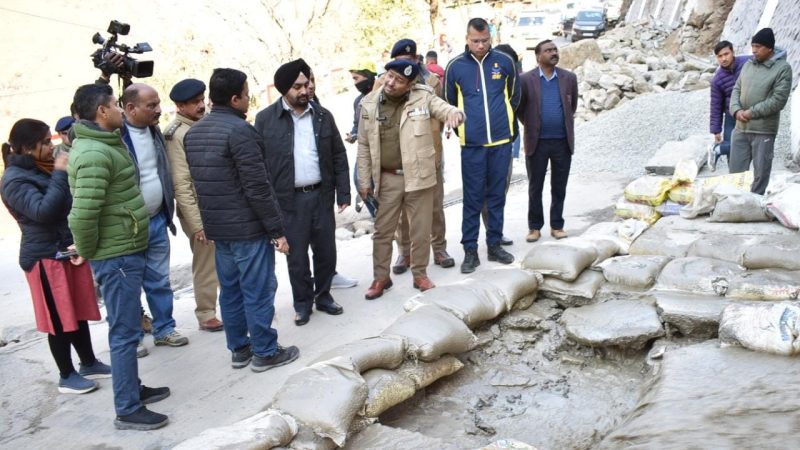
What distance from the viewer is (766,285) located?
3.58 m

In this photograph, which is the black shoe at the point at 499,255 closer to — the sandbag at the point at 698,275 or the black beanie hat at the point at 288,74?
the sandbag at the point at 698,275

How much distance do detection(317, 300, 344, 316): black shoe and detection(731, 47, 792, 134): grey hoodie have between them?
373cm

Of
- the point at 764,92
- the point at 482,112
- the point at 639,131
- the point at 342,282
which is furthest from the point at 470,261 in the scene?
the point at 639,131

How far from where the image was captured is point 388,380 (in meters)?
3.14

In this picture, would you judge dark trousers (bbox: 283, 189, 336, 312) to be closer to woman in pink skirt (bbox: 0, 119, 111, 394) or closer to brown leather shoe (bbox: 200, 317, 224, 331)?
brown leather shoe (bbox: 200, 317, 224, 331)

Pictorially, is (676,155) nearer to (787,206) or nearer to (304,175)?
(787,206)

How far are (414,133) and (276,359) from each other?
64.8 inches

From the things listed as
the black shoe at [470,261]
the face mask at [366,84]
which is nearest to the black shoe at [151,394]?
the black shoe at [470,261]

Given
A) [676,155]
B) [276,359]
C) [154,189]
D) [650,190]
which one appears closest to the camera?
[276,359]

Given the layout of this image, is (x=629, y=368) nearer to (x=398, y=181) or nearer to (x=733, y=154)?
(x=398, y=181)

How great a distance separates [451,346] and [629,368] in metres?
1.12

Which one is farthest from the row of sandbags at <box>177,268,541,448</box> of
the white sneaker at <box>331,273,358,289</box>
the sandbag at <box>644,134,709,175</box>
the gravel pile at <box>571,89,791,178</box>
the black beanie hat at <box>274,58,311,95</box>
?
the gravel pile at <box>571,89,791,178</box>

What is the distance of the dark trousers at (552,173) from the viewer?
4.99 meters

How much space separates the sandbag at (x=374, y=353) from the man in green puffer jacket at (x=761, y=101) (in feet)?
12.2
